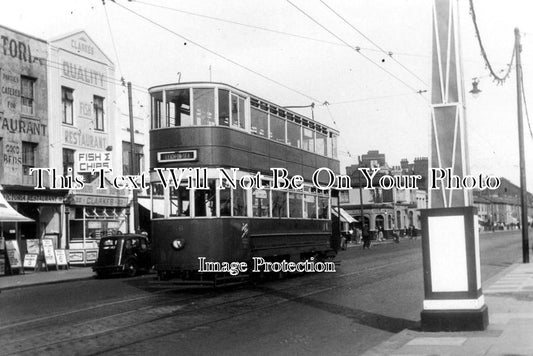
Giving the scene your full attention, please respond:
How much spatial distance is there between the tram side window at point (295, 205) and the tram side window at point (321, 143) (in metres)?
2.73

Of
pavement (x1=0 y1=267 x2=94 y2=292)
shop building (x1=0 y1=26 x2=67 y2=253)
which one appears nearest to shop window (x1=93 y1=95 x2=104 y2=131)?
shop building (x1=0 y1=26 x2=67 y2=253)

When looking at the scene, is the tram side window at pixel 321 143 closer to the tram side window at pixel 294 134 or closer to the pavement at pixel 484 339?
the tram side window at pixel 294 134

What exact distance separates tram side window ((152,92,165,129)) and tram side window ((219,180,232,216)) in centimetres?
230

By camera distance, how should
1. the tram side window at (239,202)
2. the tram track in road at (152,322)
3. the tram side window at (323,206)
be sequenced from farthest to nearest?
the tram side window at (323,206) → the tram side window at (239,202) → the tram track in road at (152,322)

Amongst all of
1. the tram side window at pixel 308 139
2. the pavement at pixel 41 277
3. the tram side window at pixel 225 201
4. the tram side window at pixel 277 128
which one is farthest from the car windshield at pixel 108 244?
the tram side window at pixel 225 201

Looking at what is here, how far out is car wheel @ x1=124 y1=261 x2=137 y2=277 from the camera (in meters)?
24.0

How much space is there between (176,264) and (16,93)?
15.0 m

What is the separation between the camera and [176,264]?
15.8m

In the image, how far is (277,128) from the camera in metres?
19.2

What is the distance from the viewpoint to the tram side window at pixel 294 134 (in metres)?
20.0

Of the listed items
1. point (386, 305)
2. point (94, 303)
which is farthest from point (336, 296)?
point (94, 303)

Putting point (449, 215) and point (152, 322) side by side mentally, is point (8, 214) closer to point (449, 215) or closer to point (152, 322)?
point (152, 322)

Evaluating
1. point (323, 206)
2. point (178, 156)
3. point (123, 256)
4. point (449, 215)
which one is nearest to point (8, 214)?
point (123, 256)

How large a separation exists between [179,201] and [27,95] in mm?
14642
